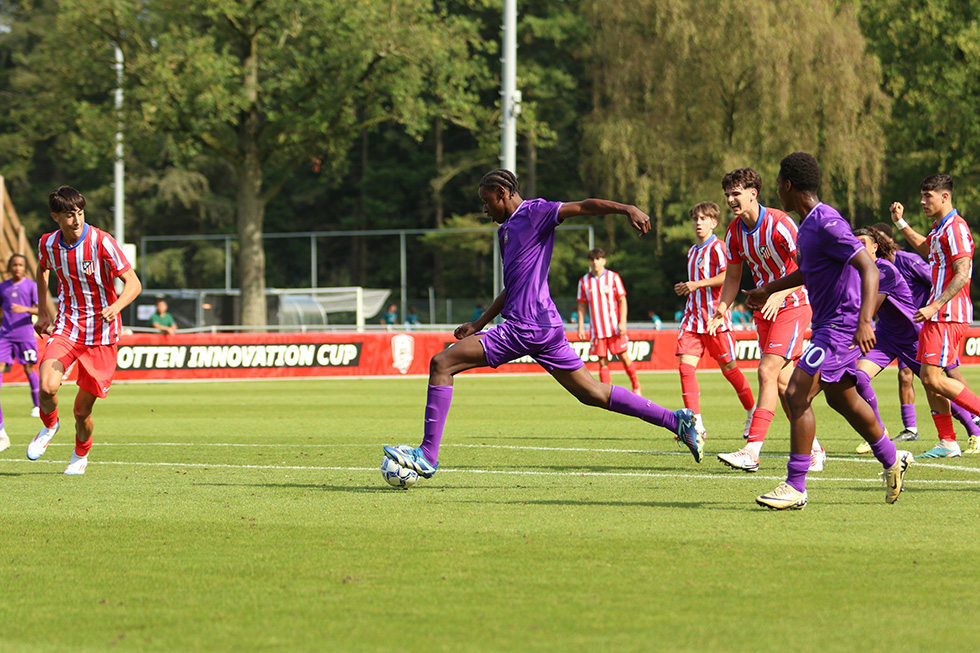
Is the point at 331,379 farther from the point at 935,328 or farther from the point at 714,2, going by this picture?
the point at 714,2

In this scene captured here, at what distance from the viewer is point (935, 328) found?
9602 mm

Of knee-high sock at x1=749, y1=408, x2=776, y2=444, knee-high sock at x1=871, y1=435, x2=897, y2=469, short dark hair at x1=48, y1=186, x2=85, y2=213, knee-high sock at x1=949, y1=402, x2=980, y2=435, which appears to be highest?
short dark hair at x1=48, y1=186, x2=85, y2=213

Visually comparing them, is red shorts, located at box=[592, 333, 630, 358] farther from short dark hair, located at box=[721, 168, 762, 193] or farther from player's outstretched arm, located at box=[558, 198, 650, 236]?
player's outstretched arm, located at box=[558, 198, 650, 236]

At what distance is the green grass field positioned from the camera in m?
4.23

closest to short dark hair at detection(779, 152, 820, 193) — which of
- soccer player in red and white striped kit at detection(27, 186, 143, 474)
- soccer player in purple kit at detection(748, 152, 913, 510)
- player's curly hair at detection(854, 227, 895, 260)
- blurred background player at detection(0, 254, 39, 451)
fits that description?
soccer player in purple kit at detection(748, 152, 913, 510)

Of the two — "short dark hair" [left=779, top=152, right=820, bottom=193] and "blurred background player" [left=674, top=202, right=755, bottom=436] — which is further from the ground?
"short dark hair" [left=779, top=152, right=820, bottom=193]

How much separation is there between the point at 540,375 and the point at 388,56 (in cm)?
1253

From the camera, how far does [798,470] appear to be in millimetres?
6809

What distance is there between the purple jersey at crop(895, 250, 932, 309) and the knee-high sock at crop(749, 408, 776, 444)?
7.90ft

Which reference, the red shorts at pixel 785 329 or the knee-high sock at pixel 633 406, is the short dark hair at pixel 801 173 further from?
the red shorts at pixel 785 329

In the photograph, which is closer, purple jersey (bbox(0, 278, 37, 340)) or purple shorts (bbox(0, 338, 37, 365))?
purple jersey (bbox(0, 278, 37, 340))

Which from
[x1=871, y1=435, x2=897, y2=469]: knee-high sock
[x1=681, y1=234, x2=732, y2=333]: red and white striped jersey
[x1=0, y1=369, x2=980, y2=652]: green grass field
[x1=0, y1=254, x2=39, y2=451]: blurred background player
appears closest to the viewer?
[x1=0, y1=369, x2=980, y2=652]: green grass field

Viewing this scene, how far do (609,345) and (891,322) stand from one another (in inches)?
281

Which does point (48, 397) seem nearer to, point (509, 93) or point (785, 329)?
point (785, 329)
